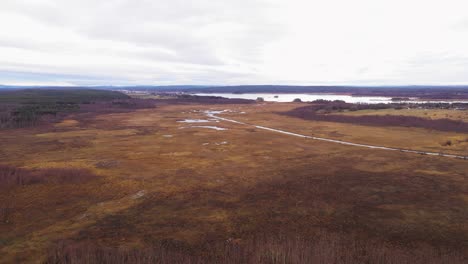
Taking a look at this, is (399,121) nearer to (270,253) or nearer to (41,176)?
(270,253)

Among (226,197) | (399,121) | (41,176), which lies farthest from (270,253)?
(399,121)

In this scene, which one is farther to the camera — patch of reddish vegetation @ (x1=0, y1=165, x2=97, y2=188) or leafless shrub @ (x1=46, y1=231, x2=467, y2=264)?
patch of reddish vegetation @ (x1=0, y1=165, x2=97, y2=188)

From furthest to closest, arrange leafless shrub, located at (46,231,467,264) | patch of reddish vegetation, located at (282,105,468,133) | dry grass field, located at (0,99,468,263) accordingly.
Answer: patch of reddish vegetation, located at (282,105,468,133) → dry grass field, located at (0,99,468,263) → leafless shrub, located at (46,231,467,264)

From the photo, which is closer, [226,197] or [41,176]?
[226,197]

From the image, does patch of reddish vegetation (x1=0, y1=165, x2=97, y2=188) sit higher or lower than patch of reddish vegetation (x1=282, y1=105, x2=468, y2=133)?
lower

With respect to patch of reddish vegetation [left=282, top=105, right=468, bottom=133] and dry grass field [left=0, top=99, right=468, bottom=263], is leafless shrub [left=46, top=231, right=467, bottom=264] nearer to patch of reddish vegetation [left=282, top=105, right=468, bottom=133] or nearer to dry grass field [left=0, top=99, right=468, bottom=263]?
dry grass field [left=0, top=99, right=468, bottom=263]

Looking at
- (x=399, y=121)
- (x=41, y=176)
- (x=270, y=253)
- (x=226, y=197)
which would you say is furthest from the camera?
(x=399, y=121)

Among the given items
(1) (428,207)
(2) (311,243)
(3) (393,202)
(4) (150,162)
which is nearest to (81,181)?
(4) (150,162)

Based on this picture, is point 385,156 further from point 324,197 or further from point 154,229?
point 154,229

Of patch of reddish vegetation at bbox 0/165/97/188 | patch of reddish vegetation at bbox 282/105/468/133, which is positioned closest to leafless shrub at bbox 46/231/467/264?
patch of reddish vegetation at bbox 0/165/97/188

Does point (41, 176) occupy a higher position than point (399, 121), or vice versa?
point (399, 121)
